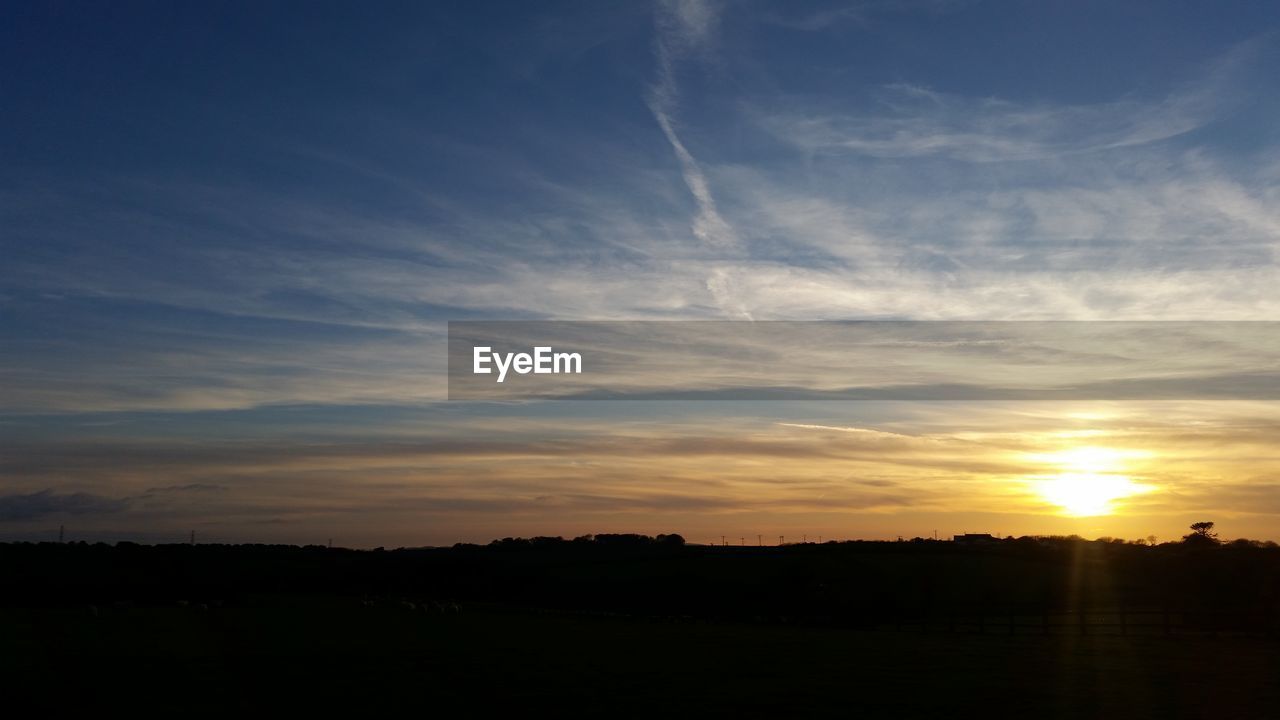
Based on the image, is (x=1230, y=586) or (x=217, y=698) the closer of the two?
(x=217, y=698)

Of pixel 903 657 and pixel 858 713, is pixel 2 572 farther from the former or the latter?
pixel 858 713

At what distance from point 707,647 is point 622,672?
13.4 metres

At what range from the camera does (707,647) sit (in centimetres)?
5119

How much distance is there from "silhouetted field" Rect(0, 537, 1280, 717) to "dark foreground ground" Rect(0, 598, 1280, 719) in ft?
0.53

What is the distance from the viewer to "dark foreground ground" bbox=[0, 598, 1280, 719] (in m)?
29.5

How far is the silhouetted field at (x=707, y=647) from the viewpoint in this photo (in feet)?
101

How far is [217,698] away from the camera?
30969 mm

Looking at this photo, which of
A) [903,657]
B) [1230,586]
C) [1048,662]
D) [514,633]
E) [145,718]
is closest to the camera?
[145,718]

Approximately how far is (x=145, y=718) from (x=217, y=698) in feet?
12.8

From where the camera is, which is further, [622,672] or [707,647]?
[707,647]

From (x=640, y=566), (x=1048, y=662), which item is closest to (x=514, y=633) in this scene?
(x=1048, y=662)

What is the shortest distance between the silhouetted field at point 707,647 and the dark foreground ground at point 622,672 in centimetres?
16

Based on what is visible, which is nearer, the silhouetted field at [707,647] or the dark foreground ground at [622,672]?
the dark foreground ground at [622,672]

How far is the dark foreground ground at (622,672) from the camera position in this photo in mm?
29531
